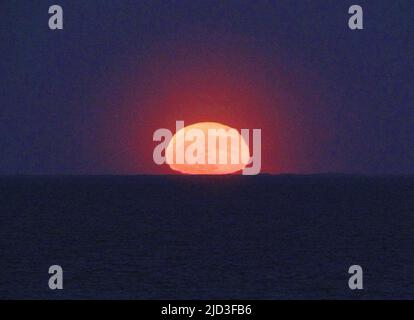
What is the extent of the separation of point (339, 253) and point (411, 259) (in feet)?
18.8

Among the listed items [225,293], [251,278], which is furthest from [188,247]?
[225,293]

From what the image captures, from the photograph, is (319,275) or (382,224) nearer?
(319,275)

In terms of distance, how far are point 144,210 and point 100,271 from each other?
61860 mm

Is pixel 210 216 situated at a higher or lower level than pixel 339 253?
higher
